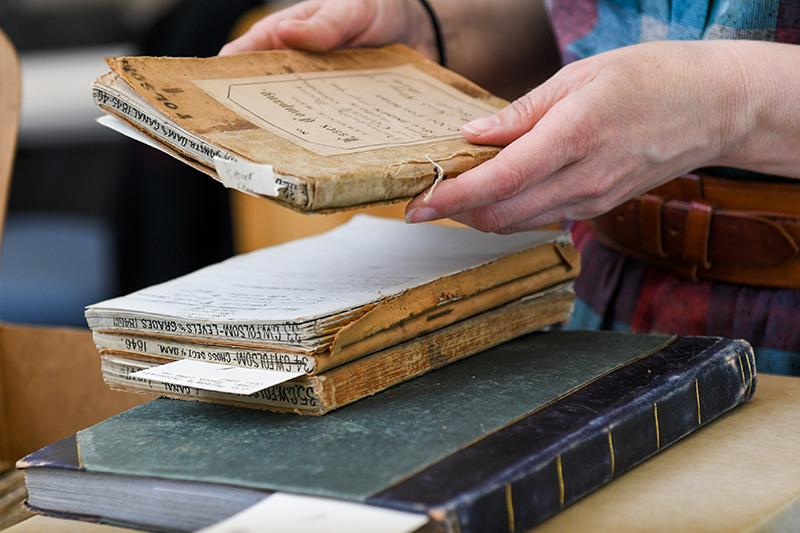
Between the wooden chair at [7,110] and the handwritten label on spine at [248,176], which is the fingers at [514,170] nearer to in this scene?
the handwritten label on spine at [248,176]

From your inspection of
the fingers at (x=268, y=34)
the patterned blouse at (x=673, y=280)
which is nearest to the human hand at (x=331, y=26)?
the fingers at (x=268, y=34)

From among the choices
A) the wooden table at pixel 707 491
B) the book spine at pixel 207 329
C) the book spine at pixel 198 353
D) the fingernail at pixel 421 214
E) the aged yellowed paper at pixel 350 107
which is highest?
the aged yellowed paper at pixel 350 107

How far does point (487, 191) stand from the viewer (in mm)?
635

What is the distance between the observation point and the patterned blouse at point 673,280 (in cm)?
84

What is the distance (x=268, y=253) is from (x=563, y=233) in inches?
8.4

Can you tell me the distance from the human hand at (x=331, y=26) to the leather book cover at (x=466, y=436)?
30 cm

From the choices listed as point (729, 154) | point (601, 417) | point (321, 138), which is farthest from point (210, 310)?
point (729, 154)

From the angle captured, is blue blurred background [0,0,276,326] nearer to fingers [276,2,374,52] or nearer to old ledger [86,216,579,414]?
fingers [276,2,374,52]

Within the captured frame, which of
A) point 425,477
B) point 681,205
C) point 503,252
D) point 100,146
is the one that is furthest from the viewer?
point 100,146

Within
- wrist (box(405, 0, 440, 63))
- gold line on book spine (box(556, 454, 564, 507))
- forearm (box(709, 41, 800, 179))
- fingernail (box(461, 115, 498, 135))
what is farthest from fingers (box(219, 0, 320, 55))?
gold line on book spine (box(556, 454, 564, 507))

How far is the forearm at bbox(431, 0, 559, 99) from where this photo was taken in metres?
1.05

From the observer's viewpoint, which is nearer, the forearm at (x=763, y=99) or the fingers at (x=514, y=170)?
the fingers at (x=514, y=170)

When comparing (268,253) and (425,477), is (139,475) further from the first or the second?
(268,253)

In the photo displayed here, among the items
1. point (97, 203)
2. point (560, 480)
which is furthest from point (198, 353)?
point (97, 203)
